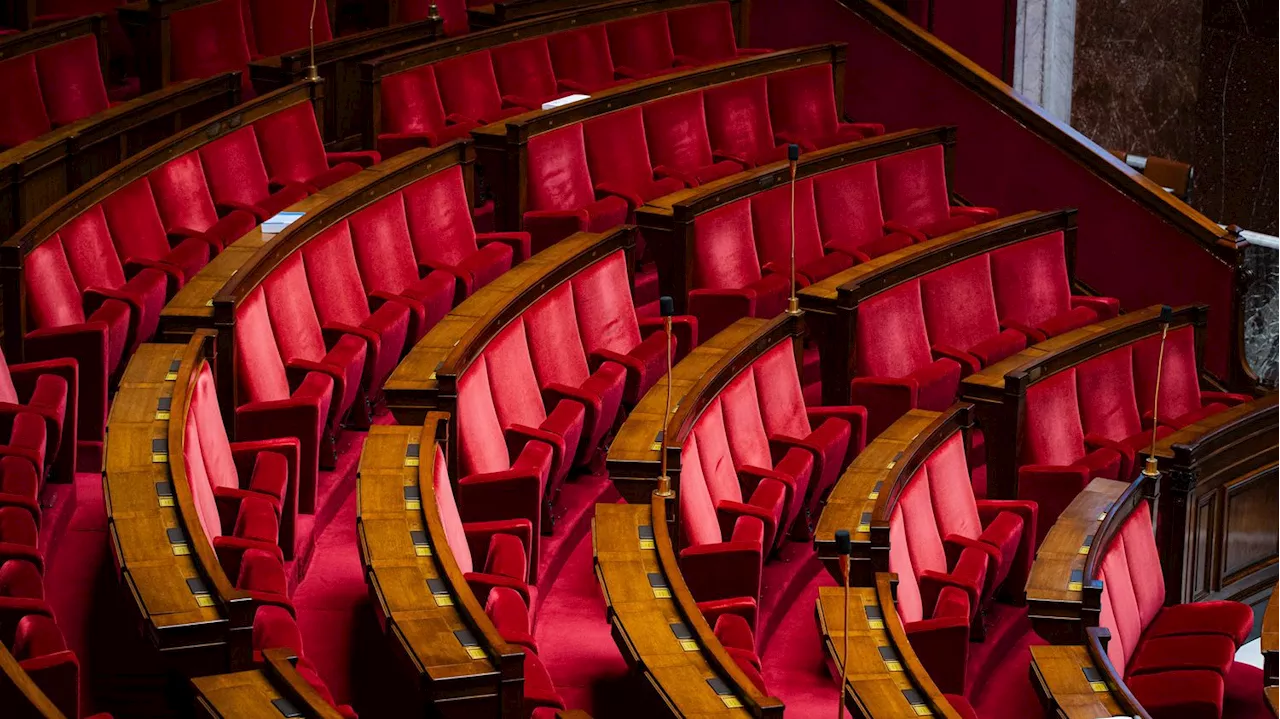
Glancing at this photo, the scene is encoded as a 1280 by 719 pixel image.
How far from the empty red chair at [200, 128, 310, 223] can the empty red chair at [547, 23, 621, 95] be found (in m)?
0.33

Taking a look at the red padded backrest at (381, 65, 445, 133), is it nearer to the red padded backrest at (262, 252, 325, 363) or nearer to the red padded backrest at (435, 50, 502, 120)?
the red padded backrest at (435, 50, 502, 120)

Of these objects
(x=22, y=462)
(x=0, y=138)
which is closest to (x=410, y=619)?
(x=22, y=462)

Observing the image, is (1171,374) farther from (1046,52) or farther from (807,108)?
(1046,52)

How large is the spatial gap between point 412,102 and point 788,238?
11.6 inches

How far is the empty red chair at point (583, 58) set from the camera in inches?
57.7

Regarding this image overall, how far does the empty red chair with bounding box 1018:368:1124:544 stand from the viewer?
44.7 inches

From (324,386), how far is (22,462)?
0.17 m

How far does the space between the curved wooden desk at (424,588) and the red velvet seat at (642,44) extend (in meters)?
0.71

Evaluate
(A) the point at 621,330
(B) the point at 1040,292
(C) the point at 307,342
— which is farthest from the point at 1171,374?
(C) the point at 307,342

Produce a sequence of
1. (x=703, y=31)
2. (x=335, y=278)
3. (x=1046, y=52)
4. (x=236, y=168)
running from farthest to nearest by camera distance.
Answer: (x=1046, y=52), (x=703, y=31), (x=236, y=168), (x=335, y=278)

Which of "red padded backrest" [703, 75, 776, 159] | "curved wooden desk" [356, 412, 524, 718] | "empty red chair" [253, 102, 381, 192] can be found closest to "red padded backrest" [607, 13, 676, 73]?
"red padded backrest" [703, 75, 776, 159]

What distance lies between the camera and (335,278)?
41.2 inches

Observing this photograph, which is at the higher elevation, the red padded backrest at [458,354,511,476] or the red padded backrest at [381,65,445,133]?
the red padded backrest at [381,65,445,133]

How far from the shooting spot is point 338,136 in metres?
1.36
